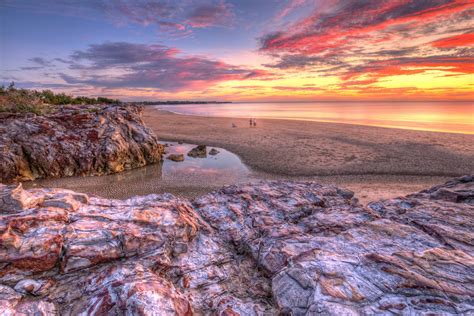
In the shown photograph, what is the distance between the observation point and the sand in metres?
19.8

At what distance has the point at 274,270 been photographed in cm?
645

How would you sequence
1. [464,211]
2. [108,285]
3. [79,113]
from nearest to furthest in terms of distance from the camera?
[108,285] < [464,211] < [79,113]

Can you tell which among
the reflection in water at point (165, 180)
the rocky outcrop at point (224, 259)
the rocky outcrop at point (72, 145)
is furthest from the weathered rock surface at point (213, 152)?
the rocky outcrop at point (224, 259)

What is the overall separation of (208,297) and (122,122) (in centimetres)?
2329

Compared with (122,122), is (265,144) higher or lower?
lower

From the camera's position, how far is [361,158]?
85.1ft

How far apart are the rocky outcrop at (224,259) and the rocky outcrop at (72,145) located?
14.1 meters

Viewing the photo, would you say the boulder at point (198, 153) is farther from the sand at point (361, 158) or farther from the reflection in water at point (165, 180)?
the sand at point (361, 158)

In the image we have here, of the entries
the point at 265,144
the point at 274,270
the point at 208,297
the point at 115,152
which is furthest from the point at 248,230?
the point at 265,144

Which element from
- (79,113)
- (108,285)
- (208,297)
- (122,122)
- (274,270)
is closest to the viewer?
(108,285)

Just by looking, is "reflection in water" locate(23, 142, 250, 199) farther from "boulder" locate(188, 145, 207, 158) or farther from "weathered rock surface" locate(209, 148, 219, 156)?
"weathered rock surface" locate(209, 148, 219, 156)

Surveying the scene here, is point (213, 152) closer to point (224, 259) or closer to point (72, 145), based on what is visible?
point (72, 145)

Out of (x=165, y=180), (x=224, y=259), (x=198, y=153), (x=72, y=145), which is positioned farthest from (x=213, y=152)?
(x=224, y=259)

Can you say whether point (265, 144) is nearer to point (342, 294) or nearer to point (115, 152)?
point (115, 152)
